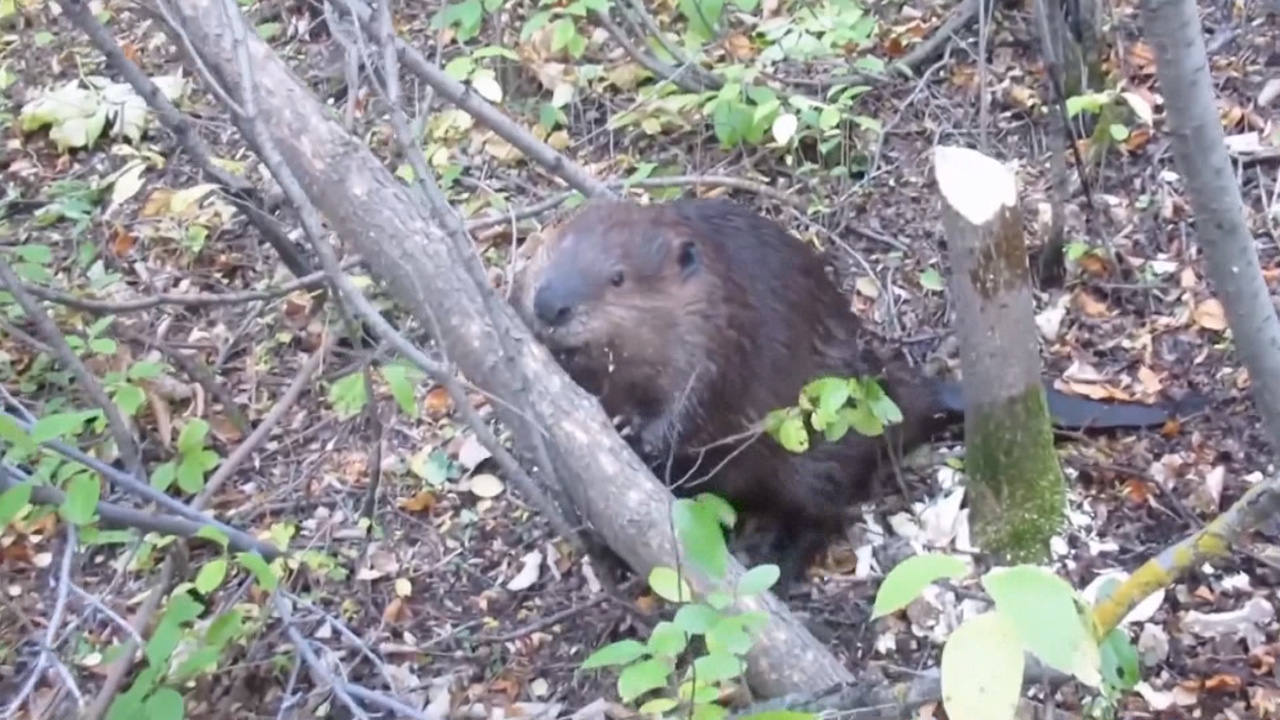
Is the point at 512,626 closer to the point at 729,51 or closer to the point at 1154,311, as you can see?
the point at 1154,311

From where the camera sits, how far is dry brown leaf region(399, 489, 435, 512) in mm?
2961

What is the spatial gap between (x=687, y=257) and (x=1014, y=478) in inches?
27.1

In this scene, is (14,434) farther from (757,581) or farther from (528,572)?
(528,572)

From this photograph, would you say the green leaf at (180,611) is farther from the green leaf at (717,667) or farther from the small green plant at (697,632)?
the green leaf at (717,667)

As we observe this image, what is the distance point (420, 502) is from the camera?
297 cm

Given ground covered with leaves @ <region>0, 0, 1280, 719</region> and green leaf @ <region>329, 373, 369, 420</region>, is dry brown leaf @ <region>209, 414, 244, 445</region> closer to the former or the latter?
ground covered with leaves @ <region>0, 0, 1280, 719</region>

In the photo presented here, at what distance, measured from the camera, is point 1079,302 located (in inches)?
121

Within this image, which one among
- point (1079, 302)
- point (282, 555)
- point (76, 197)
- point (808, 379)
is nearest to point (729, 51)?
point (1079, 302)

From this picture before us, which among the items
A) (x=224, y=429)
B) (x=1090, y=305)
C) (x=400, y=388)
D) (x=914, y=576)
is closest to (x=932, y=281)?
(x=1090, y=305)

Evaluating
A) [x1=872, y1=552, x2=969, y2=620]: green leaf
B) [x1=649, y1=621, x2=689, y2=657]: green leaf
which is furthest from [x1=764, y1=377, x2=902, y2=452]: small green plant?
[x1=872, y1=552, x2=969, y2=620]: green leaf

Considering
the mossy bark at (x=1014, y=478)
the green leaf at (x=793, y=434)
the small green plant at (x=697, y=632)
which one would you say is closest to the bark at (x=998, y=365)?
the mossy bark at (x=1014, y=478)

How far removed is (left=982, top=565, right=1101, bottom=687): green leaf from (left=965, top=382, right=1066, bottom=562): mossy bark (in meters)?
1.43

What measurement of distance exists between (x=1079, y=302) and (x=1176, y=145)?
161 centimetres

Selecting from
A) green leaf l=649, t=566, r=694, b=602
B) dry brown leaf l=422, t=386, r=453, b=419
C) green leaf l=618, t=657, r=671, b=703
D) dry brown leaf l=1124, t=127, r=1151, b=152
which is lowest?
dry brown leaf l=422, t=386, r=453, b=419
